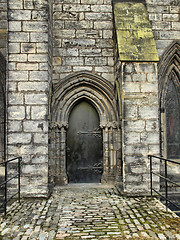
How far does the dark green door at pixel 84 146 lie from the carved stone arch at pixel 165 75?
1.64 metres

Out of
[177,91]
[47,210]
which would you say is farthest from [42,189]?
[177,91]

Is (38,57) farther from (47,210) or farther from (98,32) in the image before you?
(47,210)

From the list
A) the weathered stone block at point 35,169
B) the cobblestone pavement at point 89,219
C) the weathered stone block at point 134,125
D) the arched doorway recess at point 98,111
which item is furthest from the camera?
the arched doorway recess at point 98,111

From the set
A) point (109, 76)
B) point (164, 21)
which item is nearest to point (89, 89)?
point (109, 76)

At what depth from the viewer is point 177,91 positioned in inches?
216

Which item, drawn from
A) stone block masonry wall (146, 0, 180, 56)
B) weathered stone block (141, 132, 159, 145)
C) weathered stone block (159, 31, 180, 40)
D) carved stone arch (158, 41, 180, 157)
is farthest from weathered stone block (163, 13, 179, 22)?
weathered stone block (141, 132, 159, 145)

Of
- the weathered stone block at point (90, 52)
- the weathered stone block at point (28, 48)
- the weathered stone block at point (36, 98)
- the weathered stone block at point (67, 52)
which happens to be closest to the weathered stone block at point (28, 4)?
the weathered stone block at point (28, 48)

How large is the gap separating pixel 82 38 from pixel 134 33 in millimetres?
1320

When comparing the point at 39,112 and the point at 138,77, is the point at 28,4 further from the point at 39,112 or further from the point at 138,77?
the point at 138,77

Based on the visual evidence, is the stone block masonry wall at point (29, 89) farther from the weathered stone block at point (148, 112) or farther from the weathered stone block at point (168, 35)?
the weathered stone block at point (168, 35)

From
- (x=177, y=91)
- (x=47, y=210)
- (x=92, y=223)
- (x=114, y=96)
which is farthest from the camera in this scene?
(x=177, y=91)

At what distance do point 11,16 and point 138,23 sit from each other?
2862mm

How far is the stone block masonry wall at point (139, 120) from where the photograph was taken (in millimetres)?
4266

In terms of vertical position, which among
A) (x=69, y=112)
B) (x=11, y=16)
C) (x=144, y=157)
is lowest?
(x=144, y=157)
